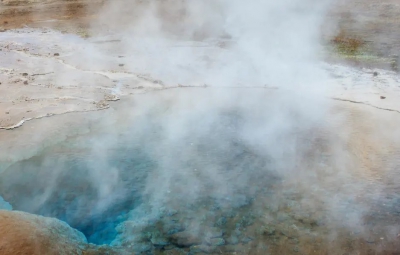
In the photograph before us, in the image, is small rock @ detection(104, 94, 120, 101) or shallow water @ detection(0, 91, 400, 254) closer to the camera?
shallow water @ detection(0, 91, 400, 254)

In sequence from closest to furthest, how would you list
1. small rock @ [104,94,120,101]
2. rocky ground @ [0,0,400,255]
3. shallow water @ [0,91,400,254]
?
rocky ground @ [0,0,400,255], shallow water @ [0,91,400,254], small rock @ [104,94,120,101]

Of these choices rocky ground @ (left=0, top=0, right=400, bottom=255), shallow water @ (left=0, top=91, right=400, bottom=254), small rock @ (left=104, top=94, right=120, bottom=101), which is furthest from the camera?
small rock @ (left=104, top=94, right=120, bottom=101)

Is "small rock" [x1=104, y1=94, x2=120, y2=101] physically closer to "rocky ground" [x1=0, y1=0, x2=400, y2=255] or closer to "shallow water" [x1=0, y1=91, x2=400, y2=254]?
"rocky ground" [x1=0, y1=0, x2=400, y2=255]

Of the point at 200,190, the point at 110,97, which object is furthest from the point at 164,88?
the point at 200,190

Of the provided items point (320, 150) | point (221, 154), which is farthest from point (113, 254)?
point (320, 150)

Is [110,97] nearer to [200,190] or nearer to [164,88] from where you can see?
[164,88]

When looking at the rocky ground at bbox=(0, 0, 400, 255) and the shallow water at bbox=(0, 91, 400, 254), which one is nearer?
the rocky ground at bbox=(0, 0, 400, 255)

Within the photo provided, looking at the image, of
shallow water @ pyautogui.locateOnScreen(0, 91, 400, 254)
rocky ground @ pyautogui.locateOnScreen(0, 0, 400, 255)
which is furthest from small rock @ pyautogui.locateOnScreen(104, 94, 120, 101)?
shallow water @ pyautogui.locateOnScreen(0, 91, 400, 254)

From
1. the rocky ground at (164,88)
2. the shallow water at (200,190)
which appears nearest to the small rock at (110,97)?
the rocky ground at (164,88)

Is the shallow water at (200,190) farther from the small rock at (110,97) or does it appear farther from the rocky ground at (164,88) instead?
the small rock at (110,97)
